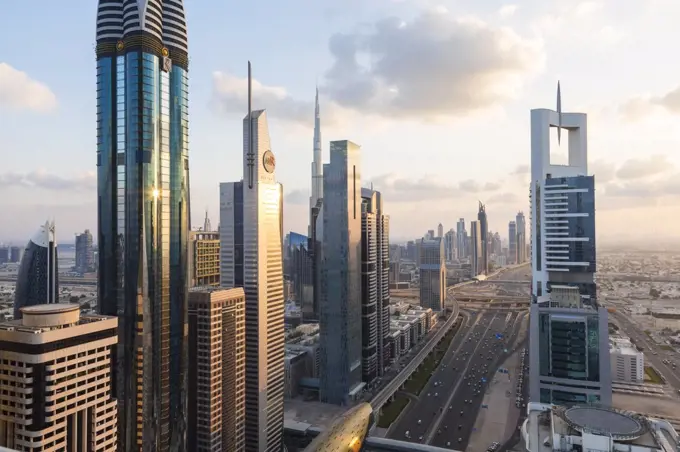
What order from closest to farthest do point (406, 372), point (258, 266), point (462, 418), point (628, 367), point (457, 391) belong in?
1. point (258, 266)
2. point (462, 418)
3. point (457, 391)
4. point (628, 367)
5. point (406, 372)

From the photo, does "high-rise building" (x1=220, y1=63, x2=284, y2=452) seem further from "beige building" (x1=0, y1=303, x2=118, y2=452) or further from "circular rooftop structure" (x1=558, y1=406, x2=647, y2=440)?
"circular rooftop structure" (x1=558, y1=406, x2=647, y2=440)

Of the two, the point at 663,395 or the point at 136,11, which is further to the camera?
the point at 663,395

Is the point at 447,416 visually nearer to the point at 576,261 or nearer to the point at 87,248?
the point at 576,261

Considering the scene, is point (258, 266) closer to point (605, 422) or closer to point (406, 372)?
point (605, 422)

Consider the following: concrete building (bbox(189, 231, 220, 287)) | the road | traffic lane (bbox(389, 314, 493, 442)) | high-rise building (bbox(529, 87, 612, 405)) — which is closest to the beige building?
concrete building (bbox(189, 231, 220, 287))

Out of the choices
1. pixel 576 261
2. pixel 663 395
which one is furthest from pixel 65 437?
pixel 663 395

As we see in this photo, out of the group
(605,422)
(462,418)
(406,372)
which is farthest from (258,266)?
(406,372)

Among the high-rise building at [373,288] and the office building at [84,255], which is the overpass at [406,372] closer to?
the high-rise building at [373,288]
